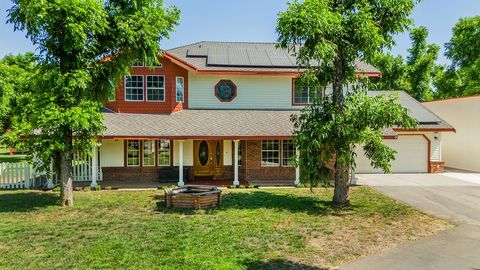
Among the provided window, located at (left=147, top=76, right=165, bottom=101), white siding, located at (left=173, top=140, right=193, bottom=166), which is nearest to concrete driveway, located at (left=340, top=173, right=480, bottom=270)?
white siding, located at (left=173, top=140, right=193, bottom=166)

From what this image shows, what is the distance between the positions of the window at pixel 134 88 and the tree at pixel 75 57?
4270mm

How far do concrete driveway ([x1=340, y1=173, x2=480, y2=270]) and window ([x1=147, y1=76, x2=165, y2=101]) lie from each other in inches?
441

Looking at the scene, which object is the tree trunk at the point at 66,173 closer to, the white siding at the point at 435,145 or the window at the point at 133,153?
the window at the point at 133,153

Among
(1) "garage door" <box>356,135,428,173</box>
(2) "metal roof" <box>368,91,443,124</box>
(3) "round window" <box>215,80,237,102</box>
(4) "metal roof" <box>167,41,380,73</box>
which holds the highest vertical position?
(4) "metal roof" <box>167,41,380,73</box>

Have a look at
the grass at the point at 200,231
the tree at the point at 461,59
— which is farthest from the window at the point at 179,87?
the tree at the point at 461,59

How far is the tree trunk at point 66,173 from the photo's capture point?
12.3 meters

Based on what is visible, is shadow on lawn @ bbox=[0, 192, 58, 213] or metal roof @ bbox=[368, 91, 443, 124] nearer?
shadow on lawn @ bbox=[0, 192, 58, 213]

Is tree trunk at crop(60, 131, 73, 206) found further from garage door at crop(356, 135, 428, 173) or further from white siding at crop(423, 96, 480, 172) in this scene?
white siding at crop(423, 96, 480, 172)

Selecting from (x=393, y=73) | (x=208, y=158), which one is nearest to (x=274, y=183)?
(x=208, y=158)

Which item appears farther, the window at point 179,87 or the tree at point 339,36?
the window at point 179,87

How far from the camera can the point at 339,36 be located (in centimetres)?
1148

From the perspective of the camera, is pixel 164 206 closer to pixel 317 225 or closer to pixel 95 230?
pixel 95 230

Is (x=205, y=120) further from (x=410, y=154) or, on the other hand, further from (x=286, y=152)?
(x=410, y=154)

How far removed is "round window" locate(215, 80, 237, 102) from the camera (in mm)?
18688
